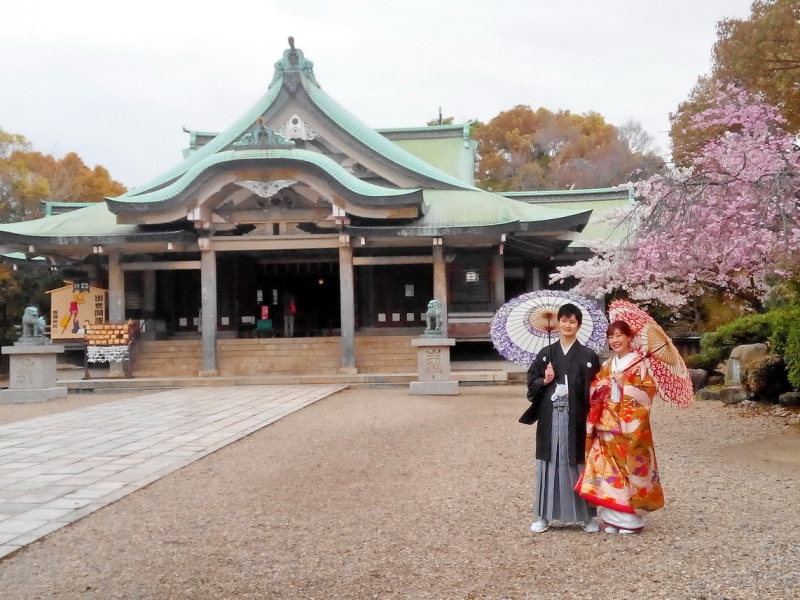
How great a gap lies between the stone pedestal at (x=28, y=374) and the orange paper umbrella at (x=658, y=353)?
12279 millimetres

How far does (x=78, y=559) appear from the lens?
13.7ft

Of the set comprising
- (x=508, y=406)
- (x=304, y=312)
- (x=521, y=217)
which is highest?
(x=521, y=217)

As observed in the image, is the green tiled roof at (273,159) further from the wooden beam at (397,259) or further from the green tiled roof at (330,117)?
the green tiled roof at (330,117)

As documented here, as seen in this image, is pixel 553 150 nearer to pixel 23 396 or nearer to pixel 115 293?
pixel 115 293

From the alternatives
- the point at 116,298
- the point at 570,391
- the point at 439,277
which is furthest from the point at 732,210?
the point at 116,298

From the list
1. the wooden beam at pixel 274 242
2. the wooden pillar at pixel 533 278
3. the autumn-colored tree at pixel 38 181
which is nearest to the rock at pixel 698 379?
the wooden pillar at pixel 533 278

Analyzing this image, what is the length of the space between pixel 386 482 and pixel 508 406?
5435 mm

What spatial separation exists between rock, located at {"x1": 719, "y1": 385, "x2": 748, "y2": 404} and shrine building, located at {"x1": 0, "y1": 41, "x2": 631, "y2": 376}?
6.17 metres

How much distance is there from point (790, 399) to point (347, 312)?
918 cm

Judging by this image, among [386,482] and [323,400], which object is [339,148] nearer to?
[323,400]

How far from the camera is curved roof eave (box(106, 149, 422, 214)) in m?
15.5

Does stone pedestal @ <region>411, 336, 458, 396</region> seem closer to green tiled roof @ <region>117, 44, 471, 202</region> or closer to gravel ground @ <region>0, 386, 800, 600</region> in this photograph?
gravel ground @ <region>0, 386, 800, 600</region>

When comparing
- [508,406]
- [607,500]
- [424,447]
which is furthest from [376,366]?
[607,500]

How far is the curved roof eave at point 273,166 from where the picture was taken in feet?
50.8
